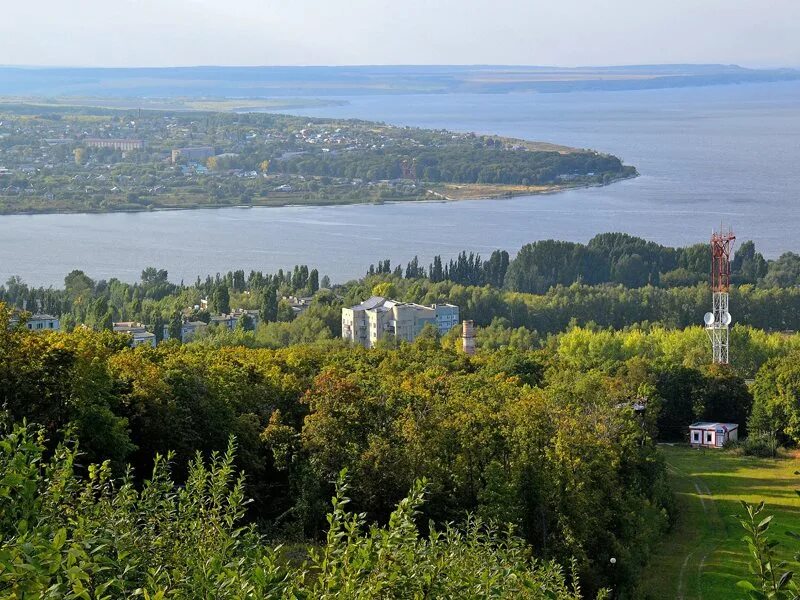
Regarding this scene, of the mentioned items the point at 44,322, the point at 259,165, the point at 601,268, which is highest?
the point at 44,322

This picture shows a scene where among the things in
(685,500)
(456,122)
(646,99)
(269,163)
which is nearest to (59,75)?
(646,99)

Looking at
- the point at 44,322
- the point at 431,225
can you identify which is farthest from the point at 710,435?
the point at 431,225

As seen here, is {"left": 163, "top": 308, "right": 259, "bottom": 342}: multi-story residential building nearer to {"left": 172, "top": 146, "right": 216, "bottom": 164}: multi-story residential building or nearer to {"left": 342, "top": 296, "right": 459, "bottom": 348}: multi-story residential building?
{"left": 342, "top": 296, "right": 459, "bottom": 348}: multi-story residential building

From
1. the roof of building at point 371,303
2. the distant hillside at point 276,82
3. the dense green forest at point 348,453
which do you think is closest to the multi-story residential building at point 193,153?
the roof of building at point 371,303

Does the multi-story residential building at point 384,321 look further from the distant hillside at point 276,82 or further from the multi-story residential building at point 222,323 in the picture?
the distant hillside at point 276,82

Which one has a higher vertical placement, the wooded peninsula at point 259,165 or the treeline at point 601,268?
the treeline at point 601,268

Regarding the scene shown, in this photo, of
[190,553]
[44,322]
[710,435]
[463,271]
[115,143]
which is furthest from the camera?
[115,143]

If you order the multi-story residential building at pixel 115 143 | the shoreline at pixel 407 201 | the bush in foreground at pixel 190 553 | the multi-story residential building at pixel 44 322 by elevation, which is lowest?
the shoreline at pixel 407 201

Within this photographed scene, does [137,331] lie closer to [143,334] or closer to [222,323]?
[143,334]
